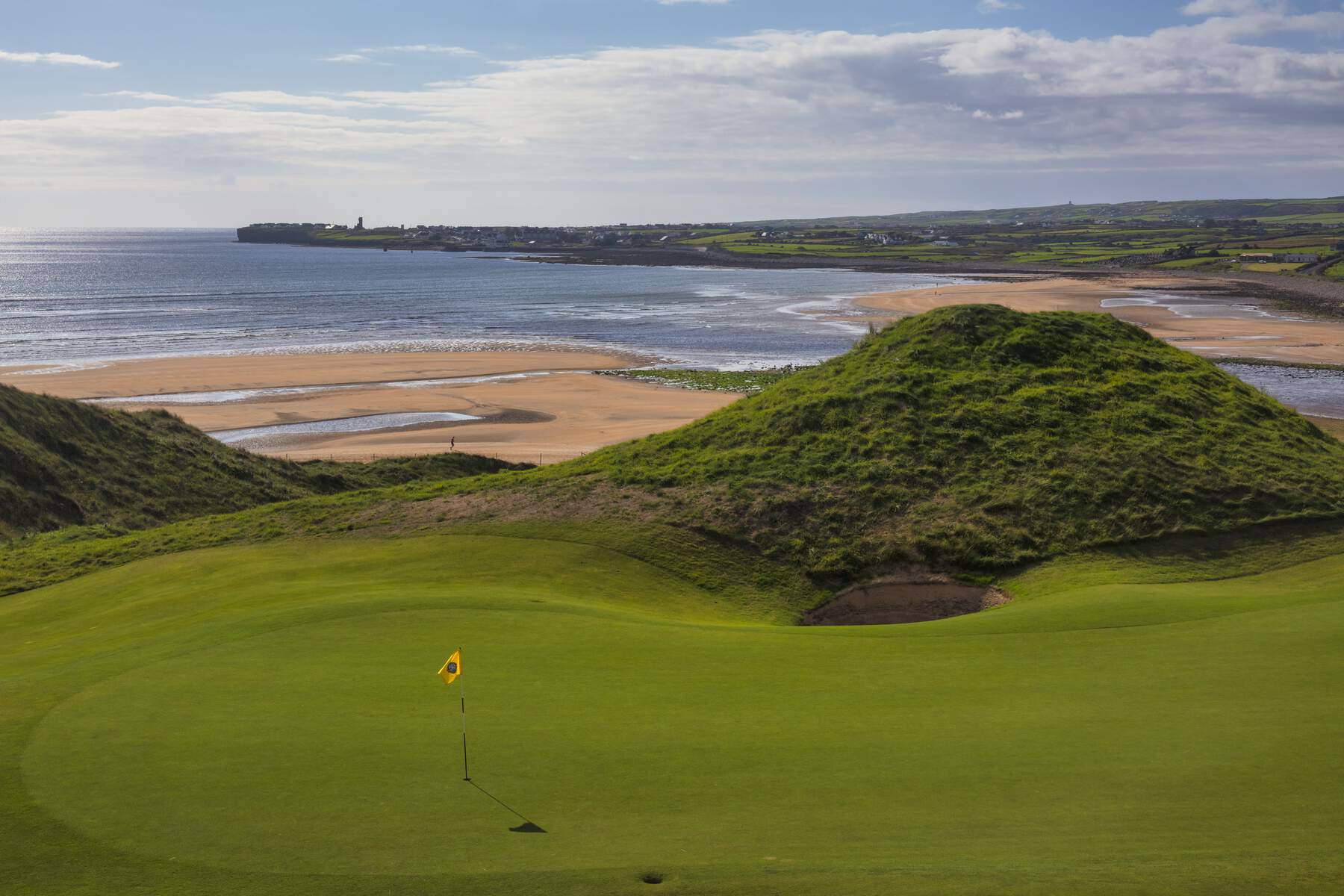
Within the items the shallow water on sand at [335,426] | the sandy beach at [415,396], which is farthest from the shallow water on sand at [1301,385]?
the shallow water on sand at [335,426]

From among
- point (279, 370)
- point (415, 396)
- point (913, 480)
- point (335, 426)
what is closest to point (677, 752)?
point (913, 480)

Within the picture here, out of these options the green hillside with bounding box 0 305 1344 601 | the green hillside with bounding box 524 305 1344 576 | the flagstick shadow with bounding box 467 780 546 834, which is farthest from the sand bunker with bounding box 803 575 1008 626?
the flagstick shadow with bounding box 467 780 546 834

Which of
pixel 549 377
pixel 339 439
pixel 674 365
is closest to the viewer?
pixel 339 439

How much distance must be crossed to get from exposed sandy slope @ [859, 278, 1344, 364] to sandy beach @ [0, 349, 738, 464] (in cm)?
1978

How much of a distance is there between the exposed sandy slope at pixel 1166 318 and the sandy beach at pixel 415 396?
1978 centimetres

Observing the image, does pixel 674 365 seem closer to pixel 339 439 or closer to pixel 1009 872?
pixel 339 439

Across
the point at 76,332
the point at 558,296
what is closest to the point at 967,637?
the point at 76,332

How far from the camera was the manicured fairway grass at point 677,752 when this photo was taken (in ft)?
25.7

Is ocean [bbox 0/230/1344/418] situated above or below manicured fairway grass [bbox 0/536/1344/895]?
above

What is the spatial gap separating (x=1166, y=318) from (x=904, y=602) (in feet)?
265

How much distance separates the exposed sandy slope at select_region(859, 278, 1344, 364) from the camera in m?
72.4

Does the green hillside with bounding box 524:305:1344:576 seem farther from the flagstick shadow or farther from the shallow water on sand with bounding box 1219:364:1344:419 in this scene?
the shallow water on sand with bounding box 1219:364:1344:419

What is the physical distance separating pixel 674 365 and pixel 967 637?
186 feet

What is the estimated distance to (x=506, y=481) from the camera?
85.9 feet
